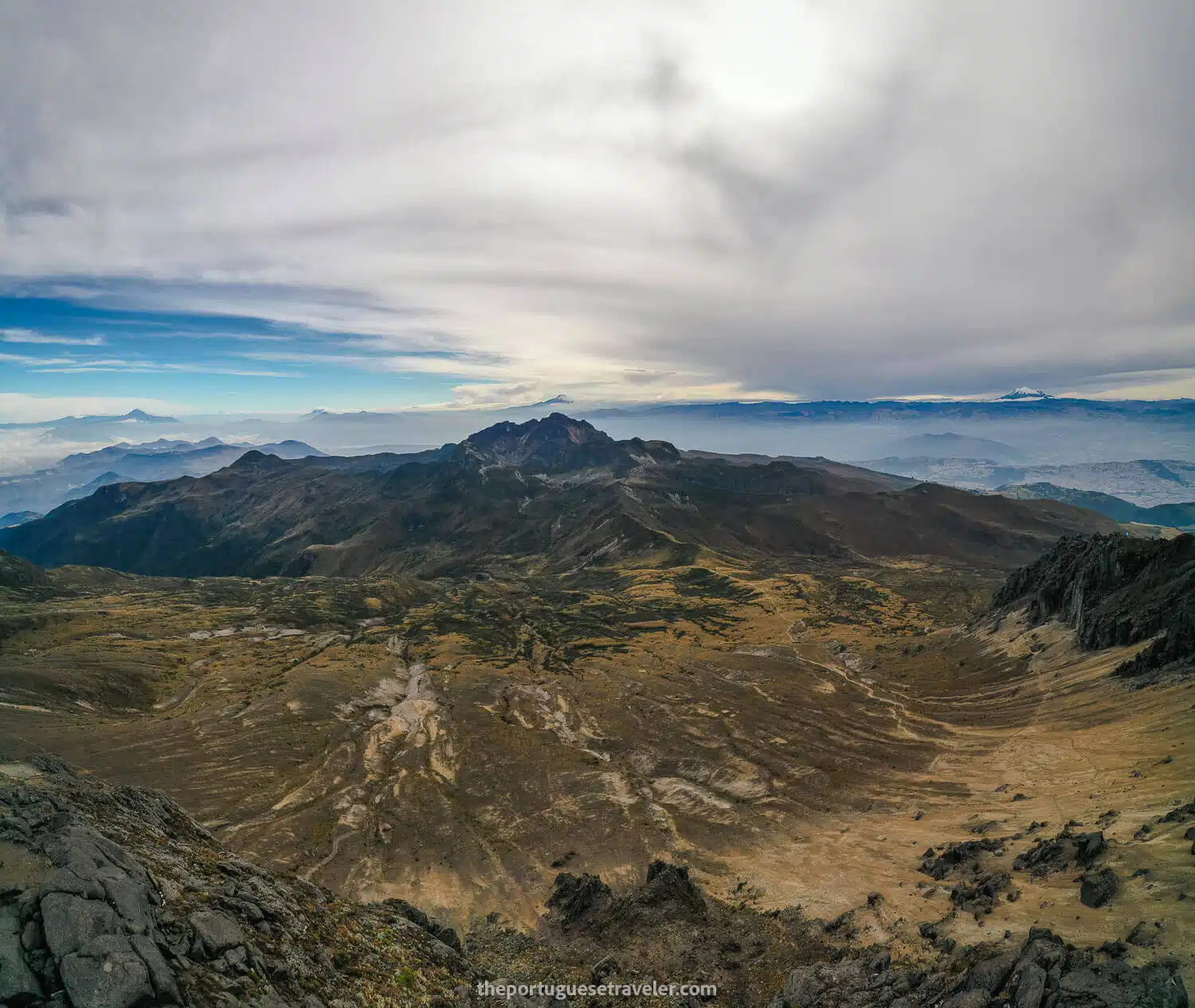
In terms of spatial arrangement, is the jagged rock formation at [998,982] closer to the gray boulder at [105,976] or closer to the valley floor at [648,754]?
the valley floor at [648,754]

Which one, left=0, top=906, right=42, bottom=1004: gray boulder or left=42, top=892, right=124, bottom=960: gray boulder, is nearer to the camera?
left=0, top=906, right=42, bottom=1004: gray boulder

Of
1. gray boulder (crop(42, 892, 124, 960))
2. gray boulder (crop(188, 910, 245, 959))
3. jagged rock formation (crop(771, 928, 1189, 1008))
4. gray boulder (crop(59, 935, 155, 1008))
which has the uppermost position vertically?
gray boulder (crop(42, 892, 124, 960))

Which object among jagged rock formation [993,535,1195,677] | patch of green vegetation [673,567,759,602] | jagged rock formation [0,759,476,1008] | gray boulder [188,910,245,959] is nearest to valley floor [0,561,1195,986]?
jagged rock formation [993,535,1195,677]

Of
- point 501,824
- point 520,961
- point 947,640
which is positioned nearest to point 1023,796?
point 520,961

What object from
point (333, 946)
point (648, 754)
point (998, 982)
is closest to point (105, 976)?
point (333, 946)

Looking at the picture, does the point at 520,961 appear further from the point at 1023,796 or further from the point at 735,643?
the point at 735,643

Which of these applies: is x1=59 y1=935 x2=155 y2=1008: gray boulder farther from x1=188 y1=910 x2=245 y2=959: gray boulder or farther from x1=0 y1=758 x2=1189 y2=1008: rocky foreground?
x1=188 y1=910 x2=245 y2=959: gray boulder
